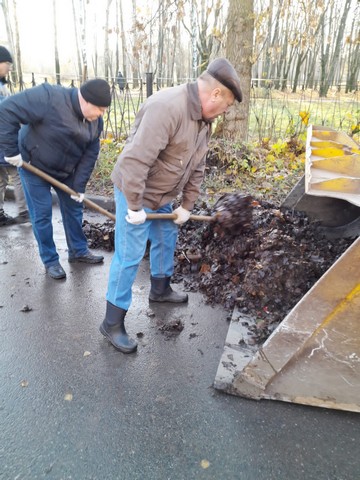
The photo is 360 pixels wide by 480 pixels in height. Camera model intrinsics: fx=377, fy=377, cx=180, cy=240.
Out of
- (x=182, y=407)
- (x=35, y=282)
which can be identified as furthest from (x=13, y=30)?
(x=182, y=407)

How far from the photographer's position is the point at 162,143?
2.26m

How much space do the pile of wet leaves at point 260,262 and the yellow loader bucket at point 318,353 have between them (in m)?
0.55

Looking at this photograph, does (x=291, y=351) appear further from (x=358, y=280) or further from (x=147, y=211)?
(x=147, y=211)

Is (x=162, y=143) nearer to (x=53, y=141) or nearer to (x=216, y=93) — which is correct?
(x=216, y=93)

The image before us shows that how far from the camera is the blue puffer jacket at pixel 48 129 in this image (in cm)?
324

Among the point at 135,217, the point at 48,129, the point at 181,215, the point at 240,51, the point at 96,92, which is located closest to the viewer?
the point at 135,217

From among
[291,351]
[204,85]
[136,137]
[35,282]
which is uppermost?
[204,85]

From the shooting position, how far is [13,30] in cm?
2523

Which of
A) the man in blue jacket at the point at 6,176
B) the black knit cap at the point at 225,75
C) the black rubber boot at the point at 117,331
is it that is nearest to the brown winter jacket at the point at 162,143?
the black knit cap at the point at 225,75

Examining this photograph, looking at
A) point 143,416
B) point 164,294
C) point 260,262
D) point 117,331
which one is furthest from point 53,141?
point 143,416

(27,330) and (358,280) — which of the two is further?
(27,330)

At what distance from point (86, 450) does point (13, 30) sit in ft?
97.5

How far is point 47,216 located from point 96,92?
52.5 inches

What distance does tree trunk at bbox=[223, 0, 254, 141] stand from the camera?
6746mm
